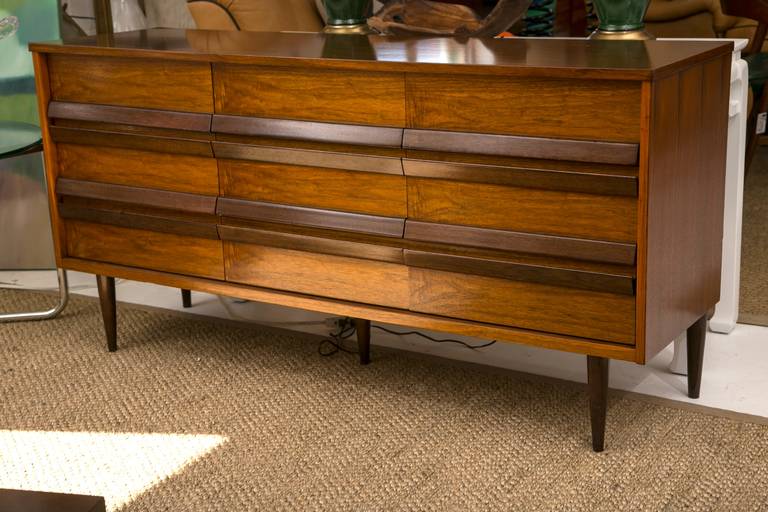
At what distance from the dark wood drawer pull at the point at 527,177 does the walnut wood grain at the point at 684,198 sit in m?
0.06

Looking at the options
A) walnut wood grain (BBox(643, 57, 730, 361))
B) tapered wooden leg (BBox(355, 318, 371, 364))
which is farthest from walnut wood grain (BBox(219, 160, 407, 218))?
walnut wood grain (BBox(643, 57, 730, 361))

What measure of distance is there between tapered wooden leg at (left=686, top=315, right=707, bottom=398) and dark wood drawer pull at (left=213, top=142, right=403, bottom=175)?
0.77 metres

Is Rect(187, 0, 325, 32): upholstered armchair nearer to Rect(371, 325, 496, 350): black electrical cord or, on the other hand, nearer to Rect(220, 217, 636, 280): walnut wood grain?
Rect(220, 217, 636, 280): walnut wood grain

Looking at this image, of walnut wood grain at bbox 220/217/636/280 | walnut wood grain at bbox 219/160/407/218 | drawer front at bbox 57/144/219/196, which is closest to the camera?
walnut wood grain at bbox 220/217/636/280

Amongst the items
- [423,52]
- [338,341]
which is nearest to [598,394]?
[423,52]

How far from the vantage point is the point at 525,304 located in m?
2.08

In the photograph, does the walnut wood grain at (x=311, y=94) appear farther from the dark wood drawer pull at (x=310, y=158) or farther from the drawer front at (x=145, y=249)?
the drawer front at (x=145, y=249)

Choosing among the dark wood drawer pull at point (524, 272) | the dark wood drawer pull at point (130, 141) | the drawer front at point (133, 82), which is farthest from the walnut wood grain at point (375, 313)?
the drawer front at point (133, 82)

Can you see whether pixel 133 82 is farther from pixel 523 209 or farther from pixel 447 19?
pixel 523 209

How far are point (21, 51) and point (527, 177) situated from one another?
1885 millimetres

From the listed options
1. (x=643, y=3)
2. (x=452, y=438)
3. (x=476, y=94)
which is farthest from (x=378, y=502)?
(x=643, y=3)

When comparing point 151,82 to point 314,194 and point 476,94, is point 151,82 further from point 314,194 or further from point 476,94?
point 476,94

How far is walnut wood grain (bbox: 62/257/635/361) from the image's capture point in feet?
6.66

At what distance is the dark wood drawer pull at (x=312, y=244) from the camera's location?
2215mm
